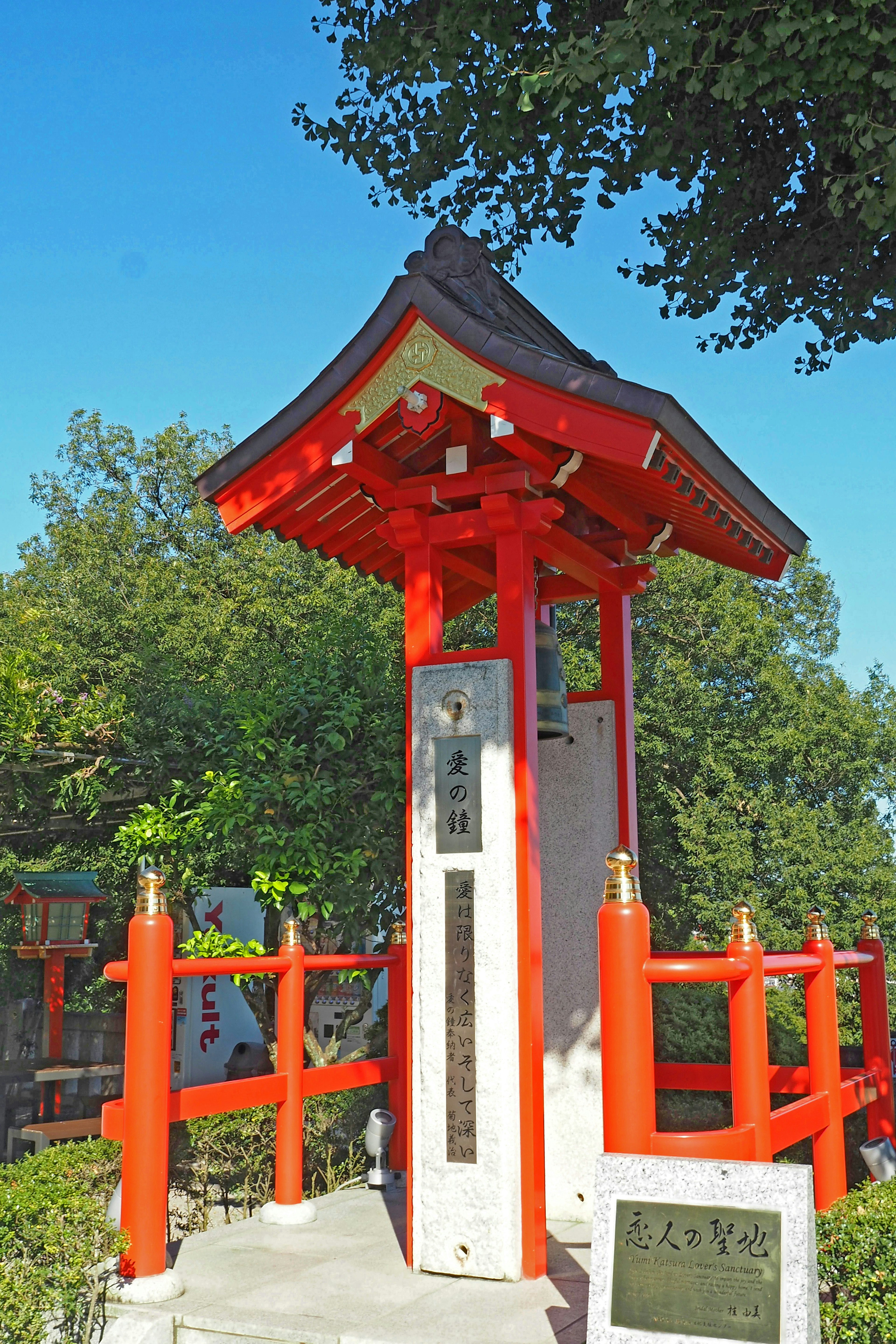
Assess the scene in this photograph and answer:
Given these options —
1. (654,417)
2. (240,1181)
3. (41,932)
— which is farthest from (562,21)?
(41,932)

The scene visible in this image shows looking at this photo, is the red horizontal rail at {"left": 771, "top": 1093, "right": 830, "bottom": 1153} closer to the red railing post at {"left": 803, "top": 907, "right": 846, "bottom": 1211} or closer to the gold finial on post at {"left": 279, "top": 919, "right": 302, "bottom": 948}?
the red railing post at {"left": 803, "top": 907, "right": 846, "bottom": 1211}

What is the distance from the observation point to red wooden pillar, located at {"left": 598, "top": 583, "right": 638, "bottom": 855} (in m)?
5.64

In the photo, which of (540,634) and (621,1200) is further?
(540,634)

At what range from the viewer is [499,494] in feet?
16.0

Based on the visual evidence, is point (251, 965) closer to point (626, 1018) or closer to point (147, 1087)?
point (147, 1087)

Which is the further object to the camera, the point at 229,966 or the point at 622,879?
the point at 229,966

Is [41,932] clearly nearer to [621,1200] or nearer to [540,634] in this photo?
[540,634]

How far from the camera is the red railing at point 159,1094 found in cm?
432

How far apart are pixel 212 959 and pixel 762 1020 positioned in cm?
236

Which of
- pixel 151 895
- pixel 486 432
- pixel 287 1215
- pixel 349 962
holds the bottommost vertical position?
pixel 287 1215

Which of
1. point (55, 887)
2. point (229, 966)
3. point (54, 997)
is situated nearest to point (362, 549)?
point (229, 966)

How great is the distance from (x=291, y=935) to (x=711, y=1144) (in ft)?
9.31

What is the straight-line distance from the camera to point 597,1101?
17.3ft

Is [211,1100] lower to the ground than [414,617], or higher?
lower
